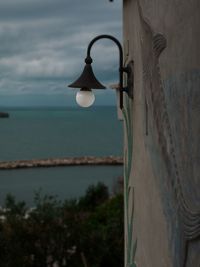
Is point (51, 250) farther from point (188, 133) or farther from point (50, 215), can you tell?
point (188, 133)

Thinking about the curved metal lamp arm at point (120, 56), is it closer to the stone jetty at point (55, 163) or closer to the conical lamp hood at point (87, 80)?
the conical lamp hood at point (87, 80)

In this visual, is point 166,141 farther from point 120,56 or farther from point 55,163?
point 55,163

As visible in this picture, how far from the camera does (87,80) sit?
18.2ft

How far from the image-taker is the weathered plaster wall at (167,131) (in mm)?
3602

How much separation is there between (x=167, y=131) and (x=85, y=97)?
73.7 inches

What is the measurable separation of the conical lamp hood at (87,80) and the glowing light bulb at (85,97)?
110mm

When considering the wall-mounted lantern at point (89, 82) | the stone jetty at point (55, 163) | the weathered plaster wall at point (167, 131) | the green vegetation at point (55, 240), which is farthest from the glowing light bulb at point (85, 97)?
the stone jetty at point (55, 163)

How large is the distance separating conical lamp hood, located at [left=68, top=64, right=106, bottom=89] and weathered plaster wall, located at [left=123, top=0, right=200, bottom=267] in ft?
1.59

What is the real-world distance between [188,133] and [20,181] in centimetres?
4732

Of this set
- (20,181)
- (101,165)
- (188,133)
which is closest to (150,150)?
(188,133)

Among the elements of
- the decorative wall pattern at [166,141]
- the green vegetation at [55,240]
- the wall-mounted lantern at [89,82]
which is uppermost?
the wall-mounted lantern at [89,82]

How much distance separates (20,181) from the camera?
50281mm

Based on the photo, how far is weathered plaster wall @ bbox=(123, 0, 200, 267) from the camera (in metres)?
3.60

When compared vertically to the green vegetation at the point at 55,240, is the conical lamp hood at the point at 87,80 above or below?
above
